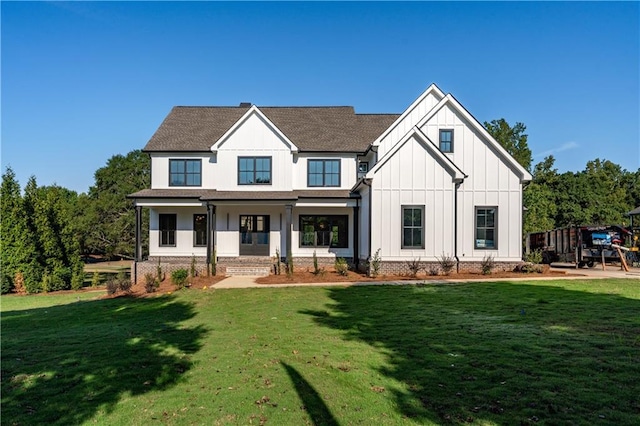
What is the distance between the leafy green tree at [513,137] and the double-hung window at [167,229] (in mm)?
30305

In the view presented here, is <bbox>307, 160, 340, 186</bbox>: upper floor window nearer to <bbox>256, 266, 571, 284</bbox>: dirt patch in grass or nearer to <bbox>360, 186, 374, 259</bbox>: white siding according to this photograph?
<bbox>360, 186, 374, 259</bbox>: white siding

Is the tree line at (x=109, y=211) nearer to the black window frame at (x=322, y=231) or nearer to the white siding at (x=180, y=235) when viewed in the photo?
the white siding at (x=180, y=235)

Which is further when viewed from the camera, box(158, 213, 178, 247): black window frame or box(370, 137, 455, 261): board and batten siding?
box(158, 213, 178, 247): black window frame

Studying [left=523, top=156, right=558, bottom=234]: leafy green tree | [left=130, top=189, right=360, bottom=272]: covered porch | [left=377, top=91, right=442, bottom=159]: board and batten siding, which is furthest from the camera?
[left=523, top=156, right=558, bottom=234]: leafy green tree

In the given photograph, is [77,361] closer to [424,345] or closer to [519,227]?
[424,345]

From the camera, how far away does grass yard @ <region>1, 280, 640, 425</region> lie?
16.5ft

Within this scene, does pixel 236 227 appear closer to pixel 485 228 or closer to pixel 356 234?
pixel 356 234

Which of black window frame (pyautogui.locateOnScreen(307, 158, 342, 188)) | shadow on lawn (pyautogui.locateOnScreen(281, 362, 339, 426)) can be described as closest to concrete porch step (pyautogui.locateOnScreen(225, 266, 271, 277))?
black window frame (pyautogui.locateOnScreen(307, 158, 342, 188))

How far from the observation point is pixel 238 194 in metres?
22.6

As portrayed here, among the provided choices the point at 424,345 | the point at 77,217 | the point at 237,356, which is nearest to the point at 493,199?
the point at 424,345

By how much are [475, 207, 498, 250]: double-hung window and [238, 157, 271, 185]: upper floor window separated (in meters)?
11.4

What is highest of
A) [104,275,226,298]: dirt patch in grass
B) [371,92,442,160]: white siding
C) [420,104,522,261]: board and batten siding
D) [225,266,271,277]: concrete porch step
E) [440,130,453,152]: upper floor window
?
[371,92,442,160]: white siding

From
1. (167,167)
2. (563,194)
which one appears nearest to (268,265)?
(167,167)

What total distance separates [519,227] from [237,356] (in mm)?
16753
